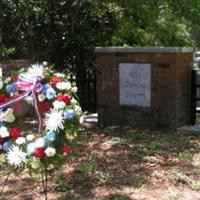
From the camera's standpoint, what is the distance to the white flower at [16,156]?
4.41m

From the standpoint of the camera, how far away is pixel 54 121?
439 centimetres

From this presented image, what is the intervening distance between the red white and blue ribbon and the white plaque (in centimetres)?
473

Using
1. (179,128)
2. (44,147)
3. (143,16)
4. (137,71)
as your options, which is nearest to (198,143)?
(179,128)

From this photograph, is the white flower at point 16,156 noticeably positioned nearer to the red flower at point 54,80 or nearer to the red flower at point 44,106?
the red flower at point 44,106

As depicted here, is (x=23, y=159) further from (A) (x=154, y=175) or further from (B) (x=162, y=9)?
(B) (x=162, y=9)

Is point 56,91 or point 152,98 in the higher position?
point 56,91

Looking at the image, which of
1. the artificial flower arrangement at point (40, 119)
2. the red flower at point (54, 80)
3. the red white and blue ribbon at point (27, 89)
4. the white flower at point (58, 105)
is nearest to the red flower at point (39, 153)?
the artificial flower arrangement at point (40, 119)

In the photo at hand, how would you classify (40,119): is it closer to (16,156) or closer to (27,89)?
(27,89)

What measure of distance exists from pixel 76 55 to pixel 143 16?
6.32 feet

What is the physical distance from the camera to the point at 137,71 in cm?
935

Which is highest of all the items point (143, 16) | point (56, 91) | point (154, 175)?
point (143, 16)

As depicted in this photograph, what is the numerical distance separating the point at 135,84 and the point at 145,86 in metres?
0.21

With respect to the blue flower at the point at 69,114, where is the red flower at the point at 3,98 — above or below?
above

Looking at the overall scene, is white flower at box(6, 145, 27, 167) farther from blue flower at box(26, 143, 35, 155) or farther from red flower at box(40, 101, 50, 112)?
red flower at box(40, 101, 50, 112)
